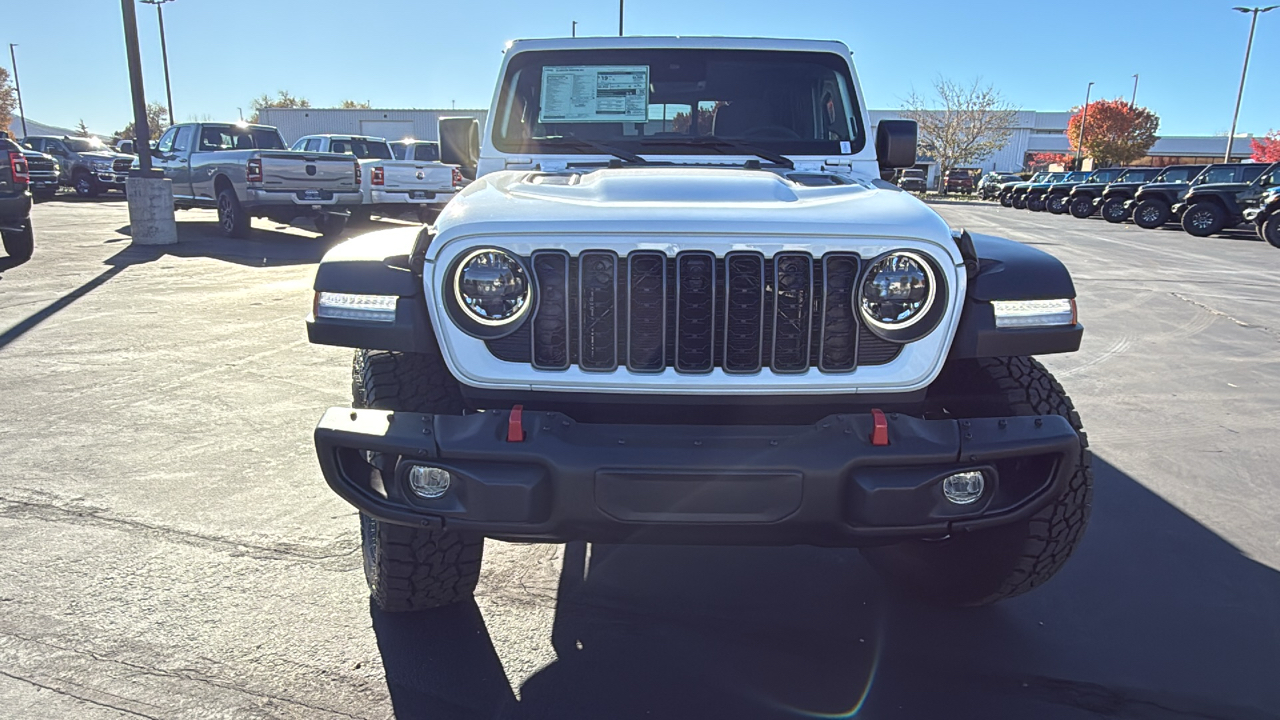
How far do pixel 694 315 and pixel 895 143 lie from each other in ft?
6.42

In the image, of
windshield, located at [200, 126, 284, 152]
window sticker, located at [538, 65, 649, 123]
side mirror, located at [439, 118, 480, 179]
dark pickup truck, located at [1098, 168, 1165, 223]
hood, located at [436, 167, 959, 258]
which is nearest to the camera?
hood, located at [436, 167, 959, 258]

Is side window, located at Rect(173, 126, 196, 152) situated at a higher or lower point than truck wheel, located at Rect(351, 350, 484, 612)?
higher

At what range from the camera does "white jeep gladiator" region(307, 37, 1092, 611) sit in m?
2.04

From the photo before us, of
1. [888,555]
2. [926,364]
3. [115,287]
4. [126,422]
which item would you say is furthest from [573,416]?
[115,287]

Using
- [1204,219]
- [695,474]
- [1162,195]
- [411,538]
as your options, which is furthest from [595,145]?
[1162,195]

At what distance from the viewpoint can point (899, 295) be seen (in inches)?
87.4

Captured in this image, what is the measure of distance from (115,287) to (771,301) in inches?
351

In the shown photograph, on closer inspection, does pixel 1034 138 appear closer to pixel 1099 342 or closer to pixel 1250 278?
pixel 1250 278

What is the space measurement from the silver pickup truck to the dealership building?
1487 cm

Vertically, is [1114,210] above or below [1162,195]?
below

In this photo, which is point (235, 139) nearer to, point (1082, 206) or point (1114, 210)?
point (1114, 210)

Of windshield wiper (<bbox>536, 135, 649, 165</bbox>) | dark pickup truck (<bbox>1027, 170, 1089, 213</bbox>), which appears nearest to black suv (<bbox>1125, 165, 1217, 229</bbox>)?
dark pickup truck (<bbox>1027, 170, 1089, 213</bbox>)

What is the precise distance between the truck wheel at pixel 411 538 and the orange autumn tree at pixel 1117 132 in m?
63.8

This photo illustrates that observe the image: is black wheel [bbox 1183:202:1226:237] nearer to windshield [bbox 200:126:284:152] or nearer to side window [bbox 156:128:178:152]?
windshield [bbox 200:126:284:152]
